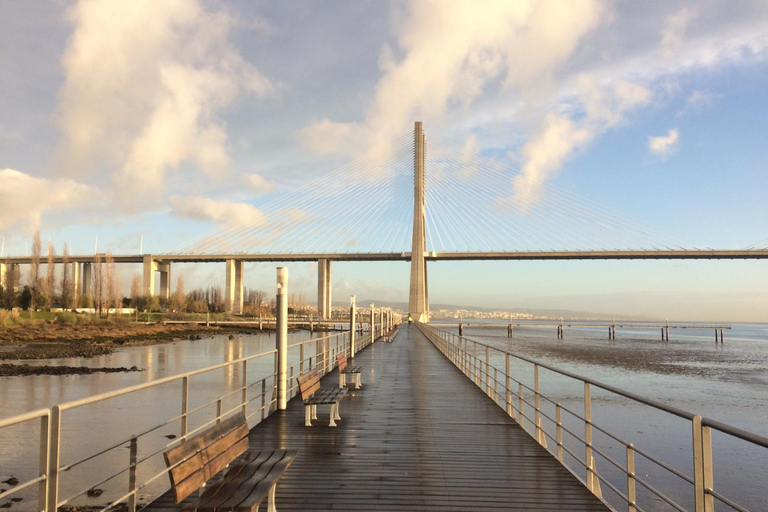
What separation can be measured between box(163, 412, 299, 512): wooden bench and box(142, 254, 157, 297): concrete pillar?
8140 cm

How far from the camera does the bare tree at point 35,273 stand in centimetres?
6178

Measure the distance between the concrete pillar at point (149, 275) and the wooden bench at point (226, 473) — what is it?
8140cm

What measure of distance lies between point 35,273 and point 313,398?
227 ft

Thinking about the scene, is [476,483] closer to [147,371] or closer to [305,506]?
[305,506]

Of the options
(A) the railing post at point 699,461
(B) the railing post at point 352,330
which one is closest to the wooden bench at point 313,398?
(A) the railing post at point 699,461

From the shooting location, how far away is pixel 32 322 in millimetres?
46625

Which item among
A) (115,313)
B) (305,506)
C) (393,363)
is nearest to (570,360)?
(393,363)

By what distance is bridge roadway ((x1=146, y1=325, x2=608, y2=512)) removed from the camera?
4387mm

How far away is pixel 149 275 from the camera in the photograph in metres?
81.1

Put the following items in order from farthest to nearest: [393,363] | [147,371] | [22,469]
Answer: [147,371] → [393,363] → [22,469]

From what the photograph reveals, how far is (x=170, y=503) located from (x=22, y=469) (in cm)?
775

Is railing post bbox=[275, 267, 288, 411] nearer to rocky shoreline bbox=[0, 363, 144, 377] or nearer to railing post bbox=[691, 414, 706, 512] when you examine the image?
railing post bbox=[691, 414, 706, 512]

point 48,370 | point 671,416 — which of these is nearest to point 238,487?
point 671,416

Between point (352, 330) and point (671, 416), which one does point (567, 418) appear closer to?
point (671, 416)
